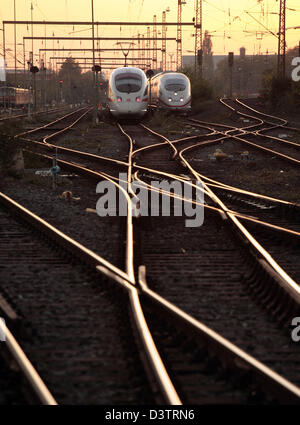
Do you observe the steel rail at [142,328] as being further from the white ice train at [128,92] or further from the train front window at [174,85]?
the train front window at [174,85]

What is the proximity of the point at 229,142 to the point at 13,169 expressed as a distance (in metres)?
10.2

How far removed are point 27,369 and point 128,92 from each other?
3140 centimetres

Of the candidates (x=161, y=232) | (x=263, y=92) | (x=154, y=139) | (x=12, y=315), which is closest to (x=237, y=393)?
(x=12, y=315)

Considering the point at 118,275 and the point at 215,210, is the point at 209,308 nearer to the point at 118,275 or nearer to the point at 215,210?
the point at 118,275

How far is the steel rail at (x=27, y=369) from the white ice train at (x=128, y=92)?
1198 inches

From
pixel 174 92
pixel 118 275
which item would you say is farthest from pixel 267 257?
pixel 174 92

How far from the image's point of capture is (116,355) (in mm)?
4891

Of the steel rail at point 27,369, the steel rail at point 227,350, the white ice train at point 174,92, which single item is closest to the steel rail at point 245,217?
the steel rail at point 227,350

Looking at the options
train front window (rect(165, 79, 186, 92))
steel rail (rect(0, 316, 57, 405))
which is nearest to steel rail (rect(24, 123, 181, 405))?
steel rail (rect(0, 316, 57, 405))

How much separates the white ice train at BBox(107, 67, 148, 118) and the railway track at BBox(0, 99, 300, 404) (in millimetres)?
25649

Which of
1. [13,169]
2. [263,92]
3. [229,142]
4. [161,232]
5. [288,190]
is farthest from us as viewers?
[263,92]

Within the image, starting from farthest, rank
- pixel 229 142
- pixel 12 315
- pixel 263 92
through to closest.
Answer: pixel 263 92
pixel 229 142
pixel 12 315

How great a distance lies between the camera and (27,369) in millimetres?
4453

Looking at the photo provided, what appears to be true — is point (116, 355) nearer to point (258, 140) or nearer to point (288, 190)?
point (288, 190)
